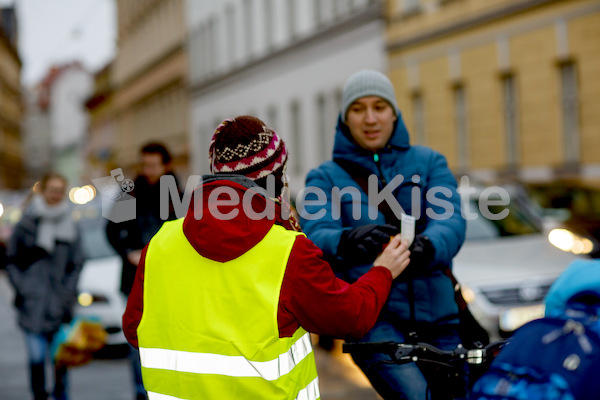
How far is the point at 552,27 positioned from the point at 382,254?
18921 mm

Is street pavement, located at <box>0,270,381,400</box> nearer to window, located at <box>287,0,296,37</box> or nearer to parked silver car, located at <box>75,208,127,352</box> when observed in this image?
parked silver car, located at <box>75,208,127,352</box>

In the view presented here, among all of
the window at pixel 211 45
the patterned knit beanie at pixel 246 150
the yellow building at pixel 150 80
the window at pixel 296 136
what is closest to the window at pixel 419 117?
the window at pixel 296 136

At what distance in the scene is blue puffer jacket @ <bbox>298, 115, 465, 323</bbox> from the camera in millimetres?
3766

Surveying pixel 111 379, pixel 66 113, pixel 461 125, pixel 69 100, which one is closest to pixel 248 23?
pixel 461 125

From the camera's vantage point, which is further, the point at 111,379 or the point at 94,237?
the point at 94,237

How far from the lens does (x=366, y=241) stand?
11.5 ft

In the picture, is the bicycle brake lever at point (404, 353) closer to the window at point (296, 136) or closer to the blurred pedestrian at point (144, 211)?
the blurred pedestrian at point (144, 211)

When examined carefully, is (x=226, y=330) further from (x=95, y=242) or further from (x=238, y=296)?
(x=95, y=242)

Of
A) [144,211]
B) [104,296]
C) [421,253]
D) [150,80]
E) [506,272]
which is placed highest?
[150,80]

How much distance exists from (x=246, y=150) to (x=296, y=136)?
32629 millimetres

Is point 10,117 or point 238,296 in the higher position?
point 10,117

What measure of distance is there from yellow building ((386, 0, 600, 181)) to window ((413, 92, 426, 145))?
3cm

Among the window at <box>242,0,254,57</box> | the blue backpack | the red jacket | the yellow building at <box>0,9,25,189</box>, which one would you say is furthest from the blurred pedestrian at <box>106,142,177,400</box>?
the yellow building at <box>0,9,25,189</box>

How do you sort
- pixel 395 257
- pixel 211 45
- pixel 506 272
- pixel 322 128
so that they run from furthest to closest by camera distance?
pixel 211 45
pixel 322 128
pixel 506 272
pixel 395 257
